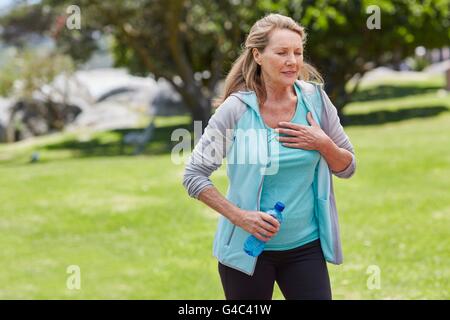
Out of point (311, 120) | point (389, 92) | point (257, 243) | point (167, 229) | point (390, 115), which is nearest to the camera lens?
point (257, 243)

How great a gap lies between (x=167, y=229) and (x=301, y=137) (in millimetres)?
8157

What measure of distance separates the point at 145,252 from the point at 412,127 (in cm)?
→ 1661

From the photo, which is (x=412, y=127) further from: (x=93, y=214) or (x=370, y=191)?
(x=93, y=214)

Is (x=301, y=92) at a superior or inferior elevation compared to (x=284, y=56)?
inferior

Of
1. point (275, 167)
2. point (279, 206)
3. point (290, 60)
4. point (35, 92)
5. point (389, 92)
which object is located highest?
point (389, 92)

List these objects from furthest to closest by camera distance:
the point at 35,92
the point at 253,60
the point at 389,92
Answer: the point at 389,92 → the point at 35,92 → the point at 253,60

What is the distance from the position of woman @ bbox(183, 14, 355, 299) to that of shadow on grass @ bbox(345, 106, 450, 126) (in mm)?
25234

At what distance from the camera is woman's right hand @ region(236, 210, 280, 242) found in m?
3.72

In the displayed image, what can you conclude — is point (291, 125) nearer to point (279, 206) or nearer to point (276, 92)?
point (276, 92)

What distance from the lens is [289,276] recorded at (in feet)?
13.0

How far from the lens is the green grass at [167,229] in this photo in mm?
8789

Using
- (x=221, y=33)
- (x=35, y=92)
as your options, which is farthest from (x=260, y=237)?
(x=35, y=92)

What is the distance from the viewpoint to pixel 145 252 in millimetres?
10523
